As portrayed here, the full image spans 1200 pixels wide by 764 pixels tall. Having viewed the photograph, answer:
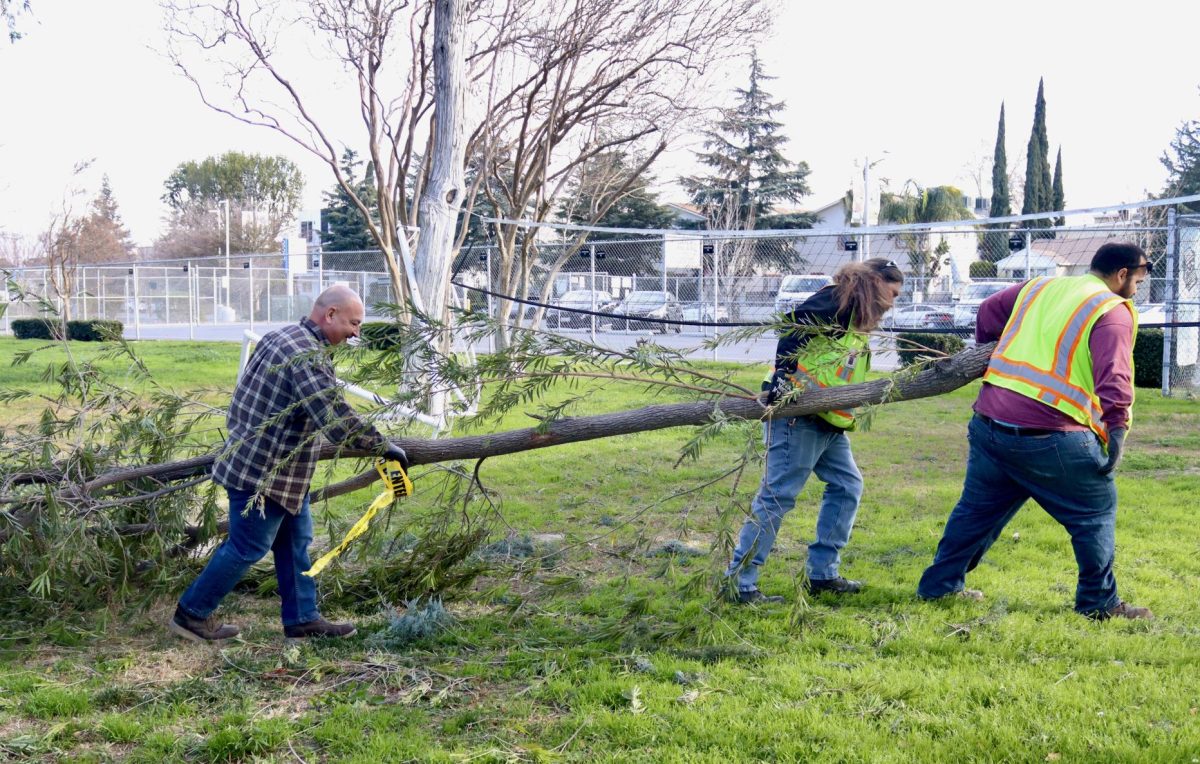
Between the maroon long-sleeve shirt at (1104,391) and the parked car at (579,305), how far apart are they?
13066 millimetres

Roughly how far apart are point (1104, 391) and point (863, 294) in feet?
3.54

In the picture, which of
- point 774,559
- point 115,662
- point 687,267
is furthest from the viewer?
point 687,267

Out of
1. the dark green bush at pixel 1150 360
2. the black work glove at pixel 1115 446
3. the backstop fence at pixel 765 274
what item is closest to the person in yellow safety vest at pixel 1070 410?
the black work glove at pixel 1115 446

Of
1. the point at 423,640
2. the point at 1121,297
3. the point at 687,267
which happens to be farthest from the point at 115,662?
the point at 687,267

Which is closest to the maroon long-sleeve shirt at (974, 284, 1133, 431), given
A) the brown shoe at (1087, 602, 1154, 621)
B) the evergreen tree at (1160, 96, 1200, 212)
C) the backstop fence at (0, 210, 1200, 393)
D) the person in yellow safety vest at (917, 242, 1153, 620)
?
the person in yellow safety vest at (917, 242, 1153, 620)

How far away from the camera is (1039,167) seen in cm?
4191

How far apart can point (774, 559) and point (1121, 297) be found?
232 cm

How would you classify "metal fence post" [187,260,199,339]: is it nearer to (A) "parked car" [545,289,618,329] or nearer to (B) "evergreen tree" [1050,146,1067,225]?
(A) "parked car" [545,289,618,329]

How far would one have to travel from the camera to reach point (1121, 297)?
172 inches

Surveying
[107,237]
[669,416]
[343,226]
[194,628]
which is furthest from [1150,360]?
[107,237]

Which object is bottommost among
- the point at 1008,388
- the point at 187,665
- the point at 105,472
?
the point at 187,665

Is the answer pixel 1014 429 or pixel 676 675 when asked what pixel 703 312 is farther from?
pixel 676 675

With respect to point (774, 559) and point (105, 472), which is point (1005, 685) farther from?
point (105, 472)

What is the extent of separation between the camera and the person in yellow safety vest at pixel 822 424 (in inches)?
179
